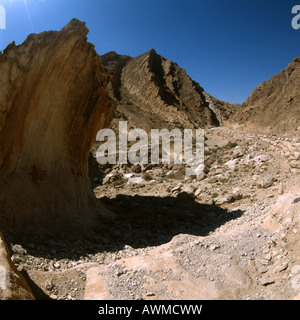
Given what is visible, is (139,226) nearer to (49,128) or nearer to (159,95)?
(49,128)

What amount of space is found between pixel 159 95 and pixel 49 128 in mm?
30146

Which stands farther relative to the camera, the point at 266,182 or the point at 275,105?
the point at 275,105

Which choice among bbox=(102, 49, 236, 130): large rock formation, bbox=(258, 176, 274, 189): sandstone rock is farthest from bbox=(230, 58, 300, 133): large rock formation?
bbox=(258, 176, 274, 189): sandstone rock

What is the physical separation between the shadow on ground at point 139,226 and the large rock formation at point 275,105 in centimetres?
1919

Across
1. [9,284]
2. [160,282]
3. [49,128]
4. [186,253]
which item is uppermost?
[49,128]

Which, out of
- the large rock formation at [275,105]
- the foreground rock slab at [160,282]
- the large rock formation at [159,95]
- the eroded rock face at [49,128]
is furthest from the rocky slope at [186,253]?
the large rock formation at [159,95]

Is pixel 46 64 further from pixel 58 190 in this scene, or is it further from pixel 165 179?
pixel 165 179

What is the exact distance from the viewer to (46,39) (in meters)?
6.18

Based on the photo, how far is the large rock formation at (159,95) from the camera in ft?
108

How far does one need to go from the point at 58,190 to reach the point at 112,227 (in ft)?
5.46

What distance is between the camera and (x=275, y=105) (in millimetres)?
30250

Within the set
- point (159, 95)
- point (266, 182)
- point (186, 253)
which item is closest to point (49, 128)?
point (186, 253)

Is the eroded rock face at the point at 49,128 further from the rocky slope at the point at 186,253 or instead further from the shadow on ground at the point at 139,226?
the rocky slope at the point at 186,253
